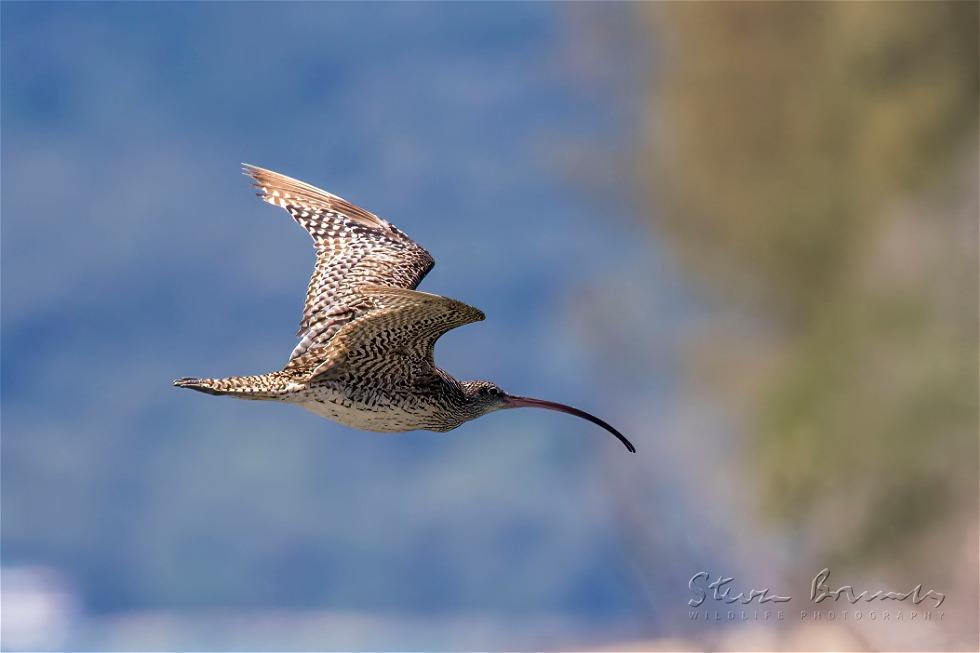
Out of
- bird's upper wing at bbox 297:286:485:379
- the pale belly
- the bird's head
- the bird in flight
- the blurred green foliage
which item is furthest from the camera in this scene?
Answer: the blurred green foliage

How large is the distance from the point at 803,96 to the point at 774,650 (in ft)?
17.5

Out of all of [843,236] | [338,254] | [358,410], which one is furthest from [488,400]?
[843,236]

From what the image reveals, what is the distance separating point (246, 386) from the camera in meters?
5.09

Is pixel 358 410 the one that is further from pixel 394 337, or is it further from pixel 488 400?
pixel 488 400

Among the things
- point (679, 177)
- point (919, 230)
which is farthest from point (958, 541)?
point (679, 177)

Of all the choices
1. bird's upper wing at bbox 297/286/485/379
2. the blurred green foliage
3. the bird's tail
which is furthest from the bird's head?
the blurred green foliage

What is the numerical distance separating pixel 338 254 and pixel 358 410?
1.25m

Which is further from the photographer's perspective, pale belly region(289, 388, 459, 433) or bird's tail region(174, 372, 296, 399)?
pale belly region(289, 388, 459, 433)

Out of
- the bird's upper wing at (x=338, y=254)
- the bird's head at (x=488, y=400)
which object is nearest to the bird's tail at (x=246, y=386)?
the bird's upper wing at (x=338, y=254)

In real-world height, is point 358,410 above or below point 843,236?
below

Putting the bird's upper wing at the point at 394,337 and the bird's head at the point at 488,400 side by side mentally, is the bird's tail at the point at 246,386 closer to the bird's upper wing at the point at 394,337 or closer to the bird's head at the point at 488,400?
the bird's upper wing at the point at 394,337

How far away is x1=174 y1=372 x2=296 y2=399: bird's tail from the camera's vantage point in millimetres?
4953

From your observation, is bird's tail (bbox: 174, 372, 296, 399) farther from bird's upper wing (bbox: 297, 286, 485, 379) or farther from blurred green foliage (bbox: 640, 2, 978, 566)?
blurred green foliage (bbox: 640, 2, 978, 566)

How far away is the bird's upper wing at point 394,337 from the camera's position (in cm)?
488
